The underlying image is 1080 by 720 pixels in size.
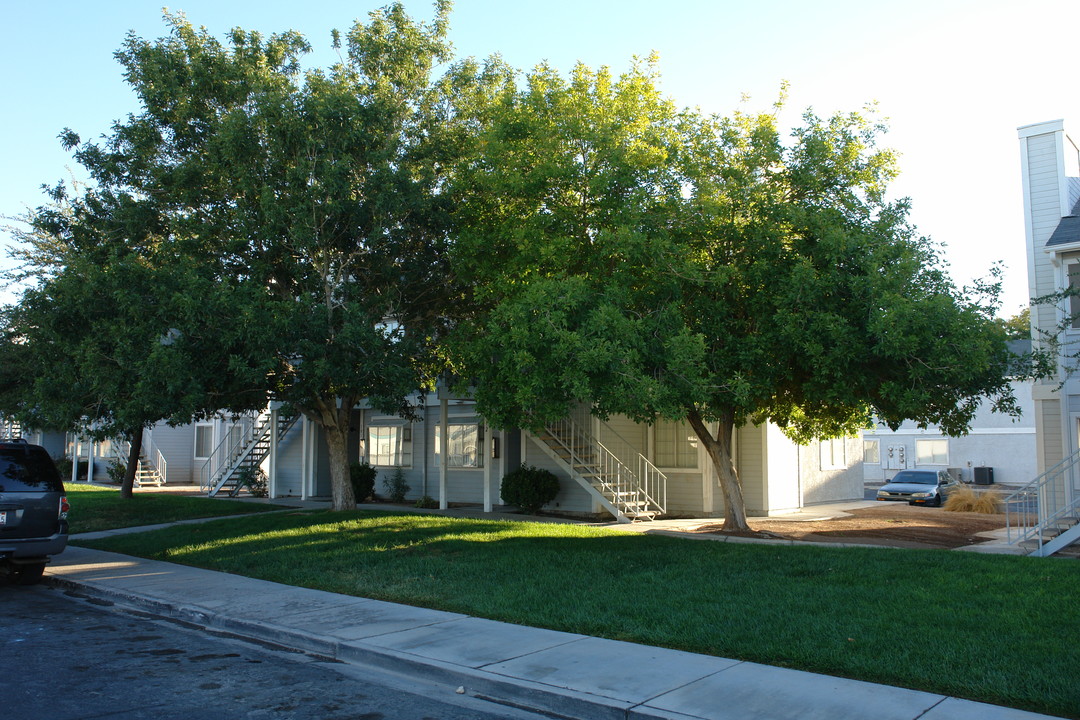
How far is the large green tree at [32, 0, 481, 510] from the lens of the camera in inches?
559

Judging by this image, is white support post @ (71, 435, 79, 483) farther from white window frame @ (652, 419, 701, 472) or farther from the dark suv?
white window frame @ (652, 419, 701, 472)

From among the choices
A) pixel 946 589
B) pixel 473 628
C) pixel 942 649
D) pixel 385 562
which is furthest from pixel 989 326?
pixel 385 562

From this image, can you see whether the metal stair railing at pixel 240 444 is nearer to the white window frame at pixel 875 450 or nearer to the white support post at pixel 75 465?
the white support post at pixel 75 465

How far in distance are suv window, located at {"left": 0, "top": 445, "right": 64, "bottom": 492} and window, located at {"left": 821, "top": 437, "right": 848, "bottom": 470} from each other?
18.7 m

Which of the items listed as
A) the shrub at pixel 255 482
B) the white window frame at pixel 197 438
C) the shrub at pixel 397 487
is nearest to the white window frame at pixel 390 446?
the shrub at pixel 397 487

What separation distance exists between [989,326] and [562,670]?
8.00 metres

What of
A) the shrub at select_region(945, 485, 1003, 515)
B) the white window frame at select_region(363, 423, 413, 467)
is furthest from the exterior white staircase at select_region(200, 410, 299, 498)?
the shrub at select_region(945, 485, 1003, 515)

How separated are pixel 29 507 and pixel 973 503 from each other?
2048cm

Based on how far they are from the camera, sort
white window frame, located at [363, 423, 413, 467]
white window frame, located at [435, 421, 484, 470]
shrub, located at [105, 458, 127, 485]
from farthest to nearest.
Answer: shrub, located at [105, 458, 127, 485] < white window frame, located at [363, 423, 413, 467] < white window frame, located at [435, 421, 484, 470]

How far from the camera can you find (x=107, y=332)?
1381 centimetres

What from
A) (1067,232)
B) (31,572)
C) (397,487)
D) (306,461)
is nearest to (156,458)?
(306,461)

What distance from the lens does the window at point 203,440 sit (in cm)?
3424

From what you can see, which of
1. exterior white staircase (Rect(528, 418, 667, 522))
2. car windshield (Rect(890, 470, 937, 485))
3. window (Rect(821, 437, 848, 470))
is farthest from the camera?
car windshield (Rect(890, 470, 937, 485))

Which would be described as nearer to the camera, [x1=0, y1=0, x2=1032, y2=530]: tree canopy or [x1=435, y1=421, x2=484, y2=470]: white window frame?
[x1=0, y1=0, x2=1032, y2=530]: tree canopy
